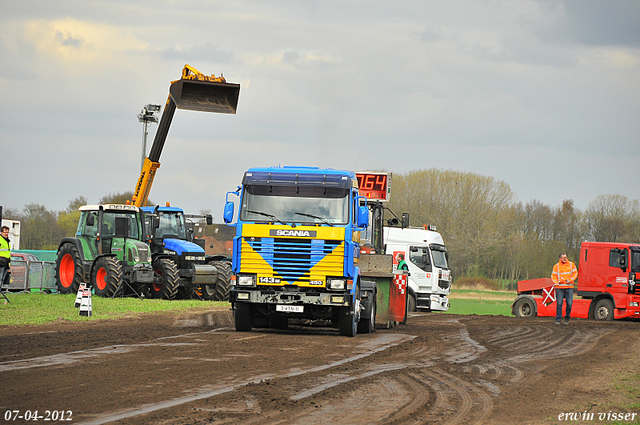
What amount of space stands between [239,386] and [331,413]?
1689mm

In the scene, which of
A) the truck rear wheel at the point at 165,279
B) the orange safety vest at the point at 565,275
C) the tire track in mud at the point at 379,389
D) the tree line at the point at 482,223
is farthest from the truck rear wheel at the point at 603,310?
the tree line at the point at 482,223

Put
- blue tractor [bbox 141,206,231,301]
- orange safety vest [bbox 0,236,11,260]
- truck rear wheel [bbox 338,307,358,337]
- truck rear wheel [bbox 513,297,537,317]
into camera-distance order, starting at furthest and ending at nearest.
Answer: truck rear wheel [bbox 513,297,537,317], blue tractor [bbox 141,206,231,301], orange safety vest [bbox 0,236,11,260], truck rear wheel [bbox 338,307,358,337]

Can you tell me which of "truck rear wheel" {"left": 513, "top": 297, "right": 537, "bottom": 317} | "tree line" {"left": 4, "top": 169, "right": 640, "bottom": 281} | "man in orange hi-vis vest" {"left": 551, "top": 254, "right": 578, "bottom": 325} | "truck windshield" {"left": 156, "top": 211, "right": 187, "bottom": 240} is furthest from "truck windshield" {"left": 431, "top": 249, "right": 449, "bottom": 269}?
"tree line" {"left": 4, "top": 169, "right": 640, "bottom": 281}

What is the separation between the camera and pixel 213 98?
2148cm

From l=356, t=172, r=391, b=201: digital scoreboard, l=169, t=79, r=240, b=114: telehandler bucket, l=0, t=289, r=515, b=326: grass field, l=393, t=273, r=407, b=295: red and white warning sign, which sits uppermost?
l=169, t=79, r=240, b=114: telehandler bucket

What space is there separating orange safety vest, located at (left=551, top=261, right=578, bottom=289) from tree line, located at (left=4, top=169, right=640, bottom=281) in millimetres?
42131

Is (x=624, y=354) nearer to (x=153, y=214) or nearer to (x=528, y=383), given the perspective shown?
(x=528, y=383)

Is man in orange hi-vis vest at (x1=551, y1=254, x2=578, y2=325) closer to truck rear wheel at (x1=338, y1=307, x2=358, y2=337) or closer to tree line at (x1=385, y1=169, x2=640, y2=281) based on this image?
truck rear wheel at (x1=338, y1=307, x2=358, y2=337)

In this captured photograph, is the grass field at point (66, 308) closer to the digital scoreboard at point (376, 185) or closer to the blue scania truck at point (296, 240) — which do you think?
the blue scania truck at point (296, 240)

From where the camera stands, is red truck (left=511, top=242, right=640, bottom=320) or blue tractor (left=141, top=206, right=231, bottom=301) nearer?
red truck (left=511, top=242, right=640, bottom=320)

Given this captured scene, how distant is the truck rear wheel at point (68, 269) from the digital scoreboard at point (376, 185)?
10.2 metres

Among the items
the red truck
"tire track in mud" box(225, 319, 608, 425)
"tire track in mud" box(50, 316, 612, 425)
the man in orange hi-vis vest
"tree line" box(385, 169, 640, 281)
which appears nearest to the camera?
"tire track in mud" box(50, 316, 612, 425)

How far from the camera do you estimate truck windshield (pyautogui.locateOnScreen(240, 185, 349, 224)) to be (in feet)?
47.3

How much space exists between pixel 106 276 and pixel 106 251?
1483 mm
